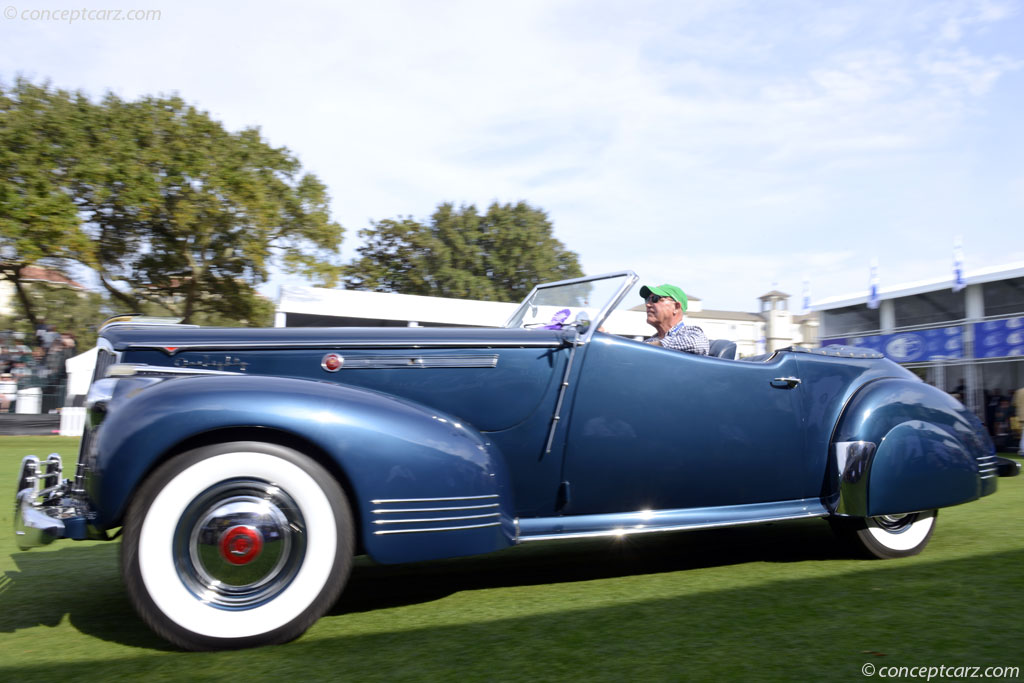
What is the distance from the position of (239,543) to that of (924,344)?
53.2 feet

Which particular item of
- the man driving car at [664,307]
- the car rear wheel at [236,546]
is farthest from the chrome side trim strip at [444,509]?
the man driving car at [664,307]

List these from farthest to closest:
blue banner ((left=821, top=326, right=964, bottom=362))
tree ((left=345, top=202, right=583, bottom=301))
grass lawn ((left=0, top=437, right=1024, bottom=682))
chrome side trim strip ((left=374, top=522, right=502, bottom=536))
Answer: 1. tree ((left=345, top=202, right=583, bottom=301))
2. blue banner ((left=821, top=326, right=964, bottom=362))
3. chrome side trim strip ((left=374, top=522, right=502, bottom=536))
4. grass lawn ((left=0, top=437, right=1024, bottom=682))

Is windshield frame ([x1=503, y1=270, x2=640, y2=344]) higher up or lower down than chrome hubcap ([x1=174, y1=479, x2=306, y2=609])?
higher up

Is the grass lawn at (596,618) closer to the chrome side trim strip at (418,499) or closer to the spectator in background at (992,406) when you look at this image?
the chrome side trim strip at (418,499)

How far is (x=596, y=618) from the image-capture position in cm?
279

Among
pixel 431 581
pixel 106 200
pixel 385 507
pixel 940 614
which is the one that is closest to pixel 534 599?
pixel 431 581

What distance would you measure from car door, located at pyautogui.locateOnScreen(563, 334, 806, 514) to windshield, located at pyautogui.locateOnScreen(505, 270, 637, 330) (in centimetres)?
25

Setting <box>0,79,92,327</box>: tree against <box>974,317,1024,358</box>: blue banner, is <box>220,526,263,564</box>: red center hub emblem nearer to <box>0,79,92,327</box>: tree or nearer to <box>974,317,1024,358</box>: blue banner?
<box>974,317,1024,358</box>: blue banner

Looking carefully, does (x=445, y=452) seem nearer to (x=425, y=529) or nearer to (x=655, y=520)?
(x=425, y=529)

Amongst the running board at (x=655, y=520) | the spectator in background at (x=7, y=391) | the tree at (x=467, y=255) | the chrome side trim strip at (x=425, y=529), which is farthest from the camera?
the tree at (x=467, y=255)

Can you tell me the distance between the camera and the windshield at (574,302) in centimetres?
345

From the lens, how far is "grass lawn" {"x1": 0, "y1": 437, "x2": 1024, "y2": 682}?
230 centimetres

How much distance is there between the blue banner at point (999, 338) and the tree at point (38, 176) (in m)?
17.6

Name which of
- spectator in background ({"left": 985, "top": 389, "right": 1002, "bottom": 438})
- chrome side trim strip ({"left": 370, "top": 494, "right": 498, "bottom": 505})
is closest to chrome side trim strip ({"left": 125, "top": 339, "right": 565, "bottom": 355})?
chrome side trim strip ({"left": 370, "top": 494, "right": 498, "bottom": 505})
